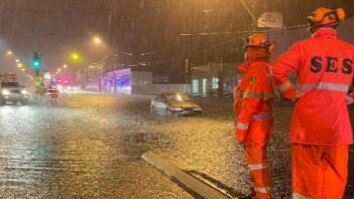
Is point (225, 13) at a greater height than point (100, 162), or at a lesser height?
greater

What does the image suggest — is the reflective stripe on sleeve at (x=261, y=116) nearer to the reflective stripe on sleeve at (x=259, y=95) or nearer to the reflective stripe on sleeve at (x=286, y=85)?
the reflective stripe on sleeve at (x=259, y=95)

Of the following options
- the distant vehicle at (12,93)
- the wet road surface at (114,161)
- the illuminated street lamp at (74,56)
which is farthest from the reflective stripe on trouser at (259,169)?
the illuminated street lamp at (74,56)

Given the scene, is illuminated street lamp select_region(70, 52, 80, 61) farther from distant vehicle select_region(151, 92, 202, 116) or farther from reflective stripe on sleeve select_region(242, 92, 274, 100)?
reflective stripe on sleeve select_region(242, 92, 274, 100)

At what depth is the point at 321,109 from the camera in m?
4.75

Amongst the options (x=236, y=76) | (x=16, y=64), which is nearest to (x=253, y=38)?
(x=236, y=76)

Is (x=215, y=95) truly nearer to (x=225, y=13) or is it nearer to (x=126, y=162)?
(x=225, y=13)

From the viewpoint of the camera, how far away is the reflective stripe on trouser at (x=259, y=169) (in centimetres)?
630

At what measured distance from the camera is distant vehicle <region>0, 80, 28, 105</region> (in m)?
40.1

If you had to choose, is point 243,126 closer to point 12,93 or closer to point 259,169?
point 259,169

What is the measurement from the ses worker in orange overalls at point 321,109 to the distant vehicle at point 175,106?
72.4ft

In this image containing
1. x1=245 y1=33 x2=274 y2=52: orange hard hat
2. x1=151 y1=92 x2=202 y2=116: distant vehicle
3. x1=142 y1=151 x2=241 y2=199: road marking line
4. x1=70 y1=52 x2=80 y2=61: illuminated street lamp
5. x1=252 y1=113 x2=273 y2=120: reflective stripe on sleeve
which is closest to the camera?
x1=252 y1=113 x2=273 y2=120: reflective stripe on sleeve

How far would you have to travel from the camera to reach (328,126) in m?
4.71

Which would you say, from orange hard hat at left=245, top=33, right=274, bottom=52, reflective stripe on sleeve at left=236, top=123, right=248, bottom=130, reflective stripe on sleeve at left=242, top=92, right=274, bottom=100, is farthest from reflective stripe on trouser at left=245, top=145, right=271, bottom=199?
orange hard hat at left=245, top=33, right=274, bottom=52

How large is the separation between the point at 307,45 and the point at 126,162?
6.67 meters
